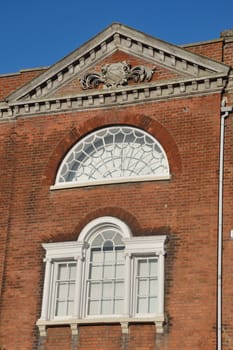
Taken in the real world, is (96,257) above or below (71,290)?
above

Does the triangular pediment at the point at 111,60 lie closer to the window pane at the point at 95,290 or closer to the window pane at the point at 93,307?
the window pane at the point at 95,290

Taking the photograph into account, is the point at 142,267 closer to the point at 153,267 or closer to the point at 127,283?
the point at 153,267

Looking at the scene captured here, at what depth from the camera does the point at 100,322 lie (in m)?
19.8

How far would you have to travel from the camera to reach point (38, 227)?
21.6m

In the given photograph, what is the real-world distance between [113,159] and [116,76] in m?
2.52

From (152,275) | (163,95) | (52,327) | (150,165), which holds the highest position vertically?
(163,95)

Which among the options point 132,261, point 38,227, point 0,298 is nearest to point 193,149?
point 132,261

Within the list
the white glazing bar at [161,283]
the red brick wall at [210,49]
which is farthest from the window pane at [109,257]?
the red brick wall at [210,49]

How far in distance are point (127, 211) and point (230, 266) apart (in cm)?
333

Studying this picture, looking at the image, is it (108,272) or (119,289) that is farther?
(108,272)

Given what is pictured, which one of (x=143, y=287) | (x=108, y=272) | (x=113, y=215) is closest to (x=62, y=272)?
(x=108, y=272)

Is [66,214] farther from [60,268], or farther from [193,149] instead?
[193,149]

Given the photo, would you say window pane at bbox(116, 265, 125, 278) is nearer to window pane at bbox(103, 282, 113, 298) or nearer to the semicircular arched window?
window pane at bbox(103, 282, 113, 298)

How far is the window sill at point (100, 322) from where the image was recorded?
19.2 m
